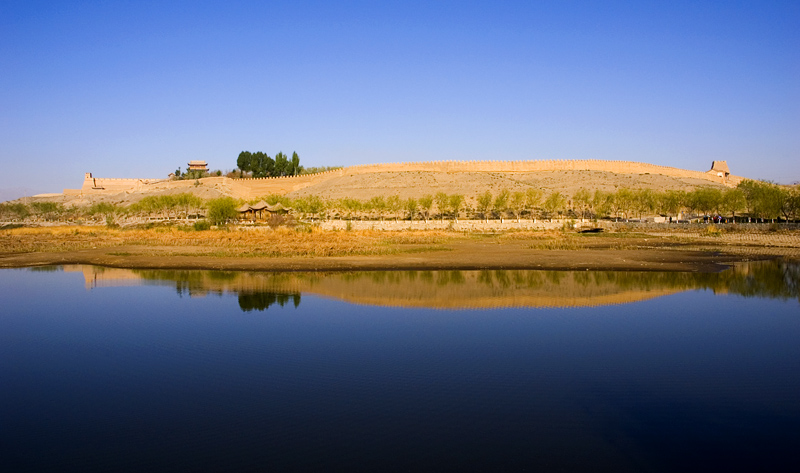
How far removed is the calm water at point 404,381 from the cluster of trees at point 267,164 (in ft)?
182

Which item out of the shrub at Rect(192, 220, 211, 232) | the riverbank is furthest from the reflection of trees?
the shrub at Rect(192, 220, 211, 232)

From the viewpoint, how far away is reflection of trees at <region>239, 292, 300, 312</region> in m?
12.3

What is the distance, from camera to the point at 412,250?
22797 millimetres

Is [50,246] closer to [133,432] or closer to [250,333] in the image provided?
[250,333]

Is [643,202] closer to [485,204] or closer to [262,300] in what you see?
[485,204]

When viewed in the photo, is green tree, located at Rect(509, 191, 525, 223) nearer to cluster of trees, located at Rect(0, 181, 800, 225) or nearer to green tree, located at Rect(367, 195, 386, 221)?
cluster of trees, located at Rect(0, 181, 800, 225)

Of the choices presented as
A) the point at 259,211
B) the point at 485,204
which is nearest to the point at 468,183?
the point at 485,204

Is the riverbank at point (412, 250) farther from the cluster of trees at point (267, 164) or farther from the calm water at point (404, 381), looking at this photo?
the cluster of trees at point (267, 164)

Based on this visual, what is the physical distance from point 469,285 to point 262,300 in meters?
4.88

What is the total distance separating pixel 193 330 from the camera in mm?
10172

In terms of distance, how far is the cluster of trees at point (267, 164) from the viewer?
6819 cm

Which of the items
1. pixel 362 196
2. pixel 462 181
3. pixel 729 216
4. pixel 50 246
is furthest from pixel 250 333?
pixel 462 181

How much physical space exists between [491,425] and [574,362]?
262 centimetres

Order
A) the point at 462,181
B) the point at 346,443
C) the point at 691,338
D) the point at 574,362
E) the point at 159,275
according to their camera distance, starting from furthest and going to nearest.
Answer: the point at 462,181
the point at 159,275
the point at 691,338
the point at 574,362
the point at 346,443
